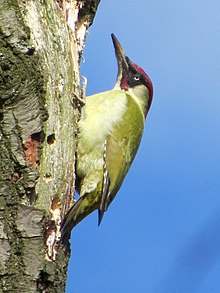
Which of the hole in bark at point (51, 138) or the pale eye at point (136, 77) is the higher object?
the hole in bark at point (51, 138)

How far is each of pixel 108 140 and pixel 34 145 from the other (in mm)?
1348

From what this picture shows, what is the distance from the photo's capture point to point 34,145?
2.62 m

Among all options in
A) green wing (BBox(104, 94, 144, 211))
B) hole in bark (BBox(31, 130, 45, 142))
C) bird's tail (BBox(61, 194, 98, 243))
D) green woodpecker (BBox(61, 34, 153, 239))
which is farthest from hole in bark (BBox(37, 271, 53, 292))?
green wing (BBox(104, 94, 144, 211))

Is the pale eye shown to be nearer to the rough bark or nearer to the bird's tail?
the bird's tail

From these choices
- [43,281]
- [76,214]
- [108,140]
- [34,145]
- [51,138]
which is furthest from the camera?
[108,140]

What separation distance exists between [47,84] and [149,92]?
77.5 inches

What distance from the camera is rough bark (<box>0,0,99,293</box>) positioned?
94.7 inches

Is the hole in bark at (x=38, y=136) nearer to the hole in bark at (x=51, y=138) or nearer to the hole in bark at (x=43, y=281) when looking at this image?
the hole in bark at (x=51, y=138)

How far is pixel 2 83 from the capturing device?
252 cm

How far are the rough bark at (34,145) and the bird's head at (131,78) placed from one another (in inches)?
59.4

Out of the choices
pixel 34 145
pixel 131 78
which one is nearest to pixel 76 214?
pixel 34 145

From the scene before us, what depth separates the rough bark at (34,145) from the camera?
241cm

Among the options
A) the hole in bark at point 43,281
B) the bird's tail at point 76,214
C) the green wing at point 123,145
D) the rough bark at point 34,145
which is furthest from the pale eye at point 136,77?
the hole in bark at point 43,281

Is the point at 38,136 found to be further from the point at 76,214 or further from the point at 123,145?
the point at 123,145
